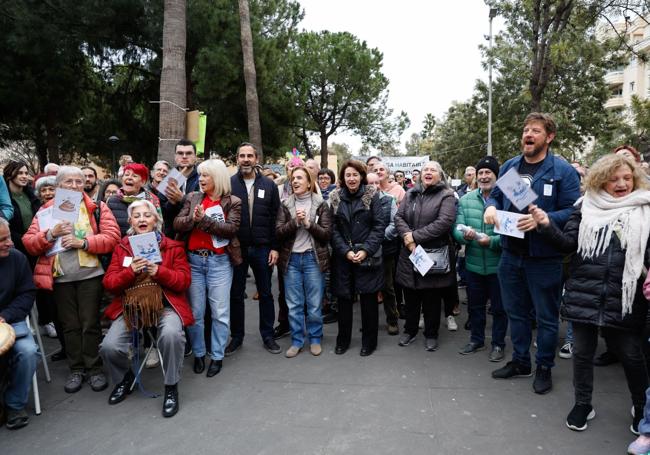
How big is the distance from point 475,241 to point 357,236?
120 centimetres

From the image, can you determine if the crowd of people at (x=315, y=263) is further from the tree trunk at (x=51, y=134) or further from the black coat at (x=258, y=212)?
the tree trunk at (x=51, y=134)

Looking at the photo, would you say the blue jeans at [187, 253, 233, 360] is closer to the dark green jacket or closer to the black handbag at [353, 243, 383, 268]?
the black handbag at [353, 243, 383, 268]

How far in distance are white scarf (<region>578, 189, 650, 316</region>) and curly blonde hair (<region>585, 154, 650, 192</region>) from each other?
0.22ft

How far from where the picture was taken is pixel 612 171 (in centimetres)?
291

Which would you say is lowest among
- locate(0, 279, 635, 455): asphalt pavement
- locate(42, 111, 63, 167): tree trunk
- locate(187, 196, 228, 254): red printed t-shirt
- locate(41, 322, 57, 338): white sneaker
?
locate(0, 279, 635, 455): asphalt pavement

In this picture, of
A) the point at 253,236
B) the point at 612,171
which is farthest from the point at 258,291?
the point at 612,171

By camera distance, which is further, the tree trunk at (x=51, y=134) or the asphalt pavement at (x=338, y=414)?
the tree trunk at (x=51, y=134)

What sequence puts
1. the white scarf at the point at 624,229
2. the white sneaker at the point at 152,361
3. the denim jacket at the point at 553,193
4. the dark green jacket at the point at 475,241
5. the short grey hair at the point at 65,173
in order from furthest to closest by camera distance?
the dark green jacket at the point at 475,241 → the white sneaker at the point at 152,361 → the short grey hair at the point at 65,173 → the denim jacket at the point at 553,193 → the white scarf at the point at 624,229

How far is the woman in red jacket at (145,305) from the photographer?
11.3 ft

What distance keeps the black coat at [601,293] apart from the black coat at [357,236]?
179 centimetres

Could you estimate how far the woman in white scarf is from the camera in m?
2.80

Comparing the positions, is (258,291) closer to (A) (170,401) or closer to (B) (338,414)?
(A) (170,401)

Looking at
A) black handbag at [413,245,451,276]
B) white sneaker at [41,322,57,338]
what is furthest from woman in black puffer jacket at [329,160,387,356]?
white sneaker at [41,322,57,338]

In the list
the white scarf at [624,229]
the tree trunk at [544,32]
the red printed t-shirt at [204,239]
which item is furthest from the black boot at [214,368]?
the tree trunk at [544,32]
